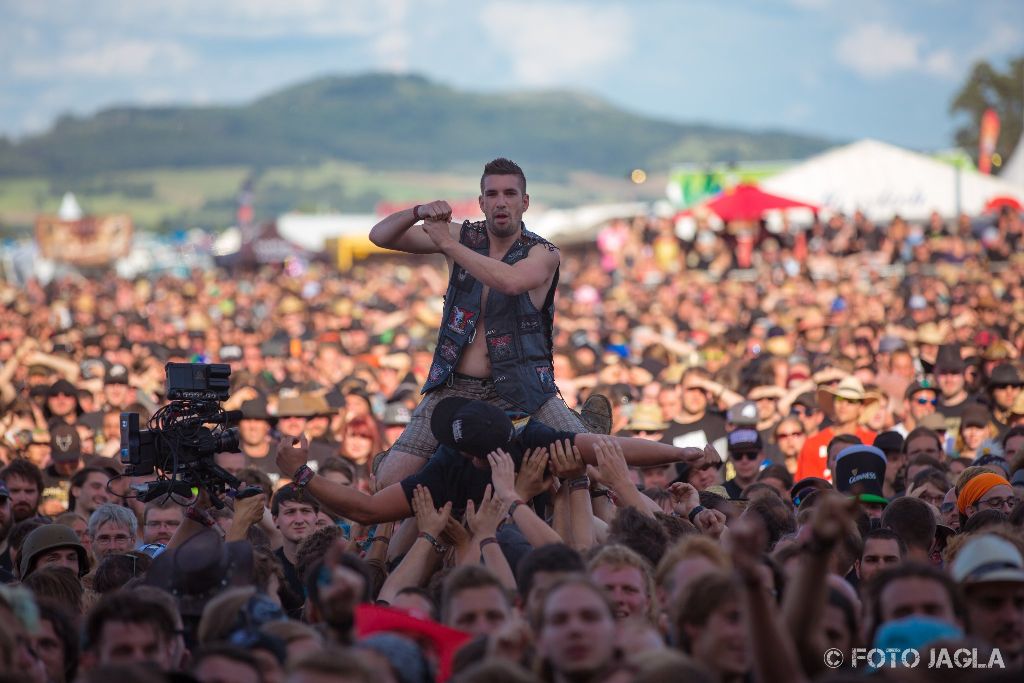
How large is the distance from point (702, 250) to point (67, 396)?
20.9m

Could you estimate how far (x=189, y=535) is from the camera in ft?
22.0

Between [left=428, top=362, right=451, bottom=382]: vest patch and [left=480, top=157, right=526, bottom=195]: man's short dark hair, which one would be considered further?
[left=428, top=362, right=451, bottom=382]: vest patch

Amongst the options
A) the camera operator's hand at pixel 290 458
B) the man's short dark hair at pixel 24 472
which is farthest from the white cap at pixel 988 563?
the man's short dark hair at pixel 24 472

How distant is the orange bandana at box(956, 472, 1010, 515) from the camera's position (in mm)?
7892

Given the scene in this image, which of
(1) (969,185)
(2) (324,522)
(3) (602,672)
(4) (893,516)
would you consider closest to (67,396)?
(2) (324,522)

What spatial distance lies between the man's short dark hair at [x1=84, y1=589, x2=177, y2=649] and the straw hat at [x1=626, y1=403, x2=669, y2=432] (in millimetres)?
6935

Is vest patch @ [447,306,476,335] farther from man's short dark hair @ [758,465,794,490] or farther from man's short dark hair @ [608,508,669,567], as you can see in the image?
man's short dark hair @ [758,465,794,490]

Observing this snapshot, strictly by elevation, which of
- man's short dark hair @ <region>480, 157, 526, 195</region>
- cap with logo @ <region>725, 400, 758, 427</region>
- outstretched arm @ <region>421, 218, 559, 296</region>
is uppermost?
man's short dark hair @ <region>480, 157, 526, 195</region>

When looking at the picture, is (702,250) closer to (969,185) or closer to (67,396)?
(969,185)

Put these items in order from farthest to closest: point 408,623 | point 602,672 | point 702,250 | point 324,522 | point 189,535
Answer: point 702,250 < point 324,522 < point 189,535 < point 408,623 < point 602,672

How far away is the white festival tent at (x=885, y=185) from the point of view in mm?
33500

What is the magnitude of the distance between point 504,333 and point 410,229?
640mm

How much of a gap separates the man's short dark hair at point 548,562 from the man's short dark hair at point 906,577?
102 cm

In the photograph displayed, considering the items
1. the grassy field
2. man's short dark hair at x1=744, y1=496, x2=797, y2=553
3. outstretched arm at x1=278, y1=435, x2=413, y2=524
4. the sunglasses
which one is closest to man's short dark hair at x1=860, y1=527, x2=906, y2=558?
man's short dark hair at x1=744, y1=496, x2=797, y2=553
